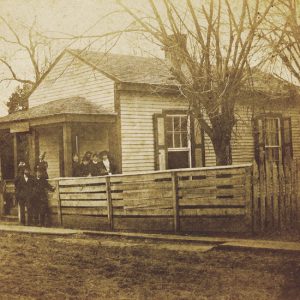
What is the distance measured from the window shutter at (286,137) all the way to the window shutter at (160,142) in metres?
5.14

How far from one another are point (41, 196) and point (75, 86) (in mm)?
5501

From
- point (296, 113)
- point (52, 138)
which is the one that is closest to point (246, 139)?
point (296, 113)

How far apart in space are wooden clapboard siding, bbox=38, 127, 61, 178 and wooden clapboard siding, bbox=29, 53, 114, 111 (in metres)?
1.15

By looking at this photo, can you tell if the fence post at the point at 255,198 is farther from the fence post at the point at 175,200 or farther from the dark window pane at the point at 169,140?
the dark window pane at the point at 169,140

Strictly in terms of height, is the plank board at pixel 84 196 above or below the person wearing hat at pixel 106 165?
below

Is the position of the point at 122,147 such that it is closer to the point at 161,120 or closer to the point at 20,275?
the point at 161,120

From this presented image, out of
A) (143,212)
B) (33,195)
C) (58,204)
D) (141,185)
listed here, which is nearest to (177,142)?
(58,204)

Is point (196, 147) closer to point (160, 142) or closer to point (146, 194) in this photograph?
point (160, 142)

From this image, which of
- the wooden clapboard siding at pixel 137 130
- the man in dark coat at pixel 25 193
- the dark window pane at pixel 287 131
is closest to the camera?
the man in dark coat at pixel 25 193

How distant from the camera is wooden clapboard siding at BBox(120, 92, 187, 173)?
1637cm

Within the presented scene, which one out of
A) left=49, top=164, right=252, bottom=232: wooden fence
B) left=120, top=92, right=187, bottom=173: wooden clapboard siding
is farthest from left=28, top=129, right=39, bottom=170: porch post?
left=49, top=164, right=252, bottom=232: wooden fence

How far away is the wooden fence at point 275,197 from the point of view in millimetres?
10000

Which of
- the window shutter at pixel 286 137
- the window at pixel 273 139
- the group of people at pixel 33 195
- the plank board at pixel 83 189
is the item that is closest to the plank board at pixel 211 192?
the plank board at pixel 83 189

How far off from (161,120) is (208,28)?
535 cm
